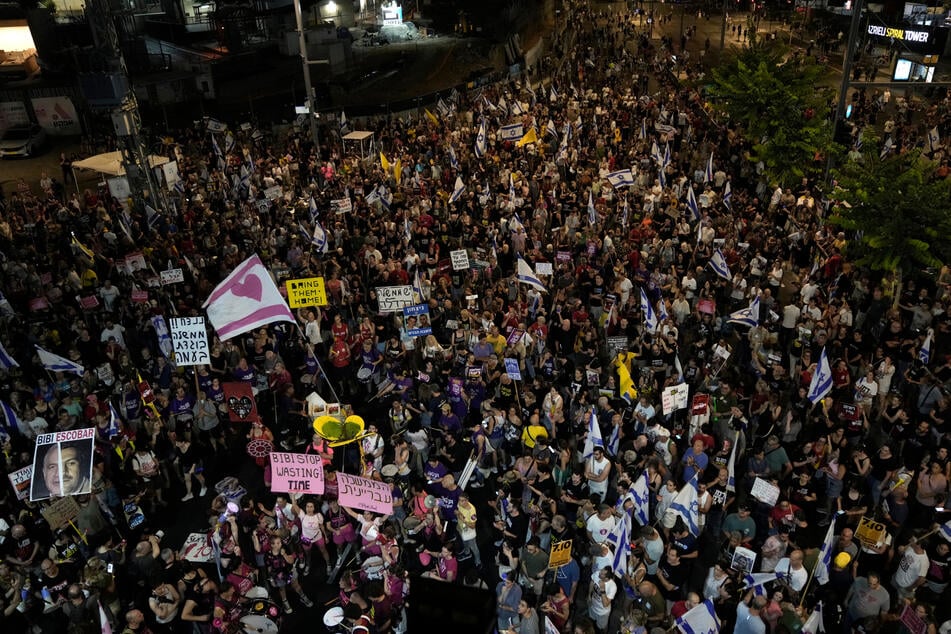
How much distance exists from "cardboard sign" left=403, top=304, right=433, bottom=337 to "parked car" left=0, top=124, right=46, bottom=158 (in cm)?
2965

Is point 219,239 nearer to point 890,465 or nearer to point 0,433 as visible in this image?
point 0,433

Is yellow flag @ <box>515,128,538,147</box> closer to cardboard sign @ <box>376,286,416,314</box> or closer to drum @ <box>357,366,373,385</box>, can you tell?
cardboard sign @ <box>376,286,416,314</box>

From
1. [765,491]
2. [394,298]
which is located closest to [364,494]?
[765,491]

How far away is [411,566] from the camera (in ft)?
36.8

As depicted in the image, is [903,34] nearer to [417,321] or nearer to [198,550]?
[417,321]

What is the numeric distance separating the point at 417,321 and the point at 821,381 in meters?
7.41

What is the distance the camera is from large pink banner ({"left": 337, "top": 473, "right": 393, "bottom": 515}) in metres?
10.3

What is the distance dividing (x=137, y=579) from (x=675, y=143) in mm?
24815

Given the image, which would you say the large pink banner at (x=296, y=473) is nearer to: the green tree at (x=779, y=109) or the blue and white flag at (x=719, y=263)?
the blue and white flag at (x=719, y=263)

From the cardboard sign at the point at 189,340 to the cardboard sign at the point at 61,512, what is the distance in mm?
2869

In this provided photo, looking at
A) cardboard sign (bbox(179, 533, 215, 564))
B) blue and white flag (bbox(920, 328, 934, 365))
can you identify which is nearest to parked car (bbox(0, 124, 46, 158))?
cardboard sign (bbox(179, 533, 215, 564))

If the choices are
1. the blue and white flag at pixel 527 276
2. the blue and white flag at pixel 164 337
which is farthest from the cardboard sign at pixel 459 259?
the blue and white flag at pixel 164 337

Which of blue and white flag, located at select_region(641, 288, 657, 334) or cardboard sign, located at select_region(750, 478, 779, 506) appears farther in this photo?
blue and white flag, located at select_region(641, 288, 657, 334)

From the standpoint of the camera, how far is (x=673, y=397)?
40.0 feet
